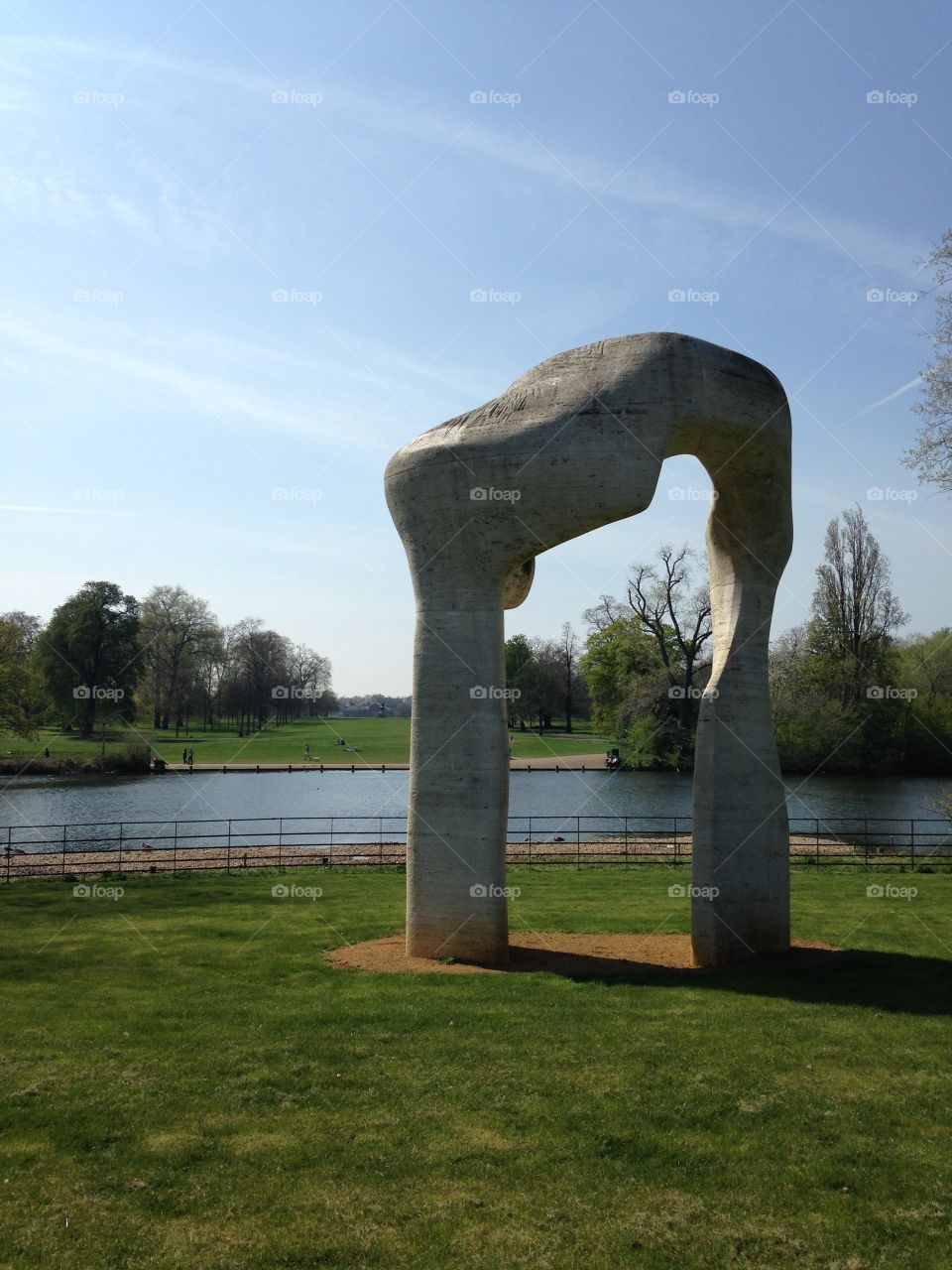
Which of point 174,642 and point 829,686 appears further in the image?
point 174,642

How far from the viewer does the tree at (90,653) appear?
57.7 metres

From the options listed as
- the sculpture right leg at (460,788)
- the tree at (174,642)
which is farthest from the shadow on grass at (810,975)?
the tree at (174,642)

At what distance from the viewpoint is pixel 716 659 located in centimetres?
1321

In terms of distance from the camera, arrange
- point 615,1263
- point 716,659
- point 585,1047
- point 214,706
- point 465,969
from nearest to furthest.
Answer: point 615,1263 → point 585,1047 → point 465,969 → point 716,659 → point 214,706

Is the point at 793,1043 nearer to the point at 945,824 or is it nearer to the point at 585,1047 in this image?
the point at 585,1047

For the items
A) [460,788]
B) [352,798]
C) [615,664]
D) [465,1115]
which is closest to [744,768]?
[460,788]

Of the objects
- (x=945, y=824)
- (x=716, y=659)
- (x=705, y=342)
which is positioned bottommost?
(x=945, y=824)

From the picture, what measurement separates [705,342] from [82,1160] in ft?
36.8

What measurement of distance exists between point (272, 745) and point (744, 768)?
69.7 metres

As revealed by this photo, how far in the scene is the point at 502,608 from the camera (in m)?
13.1

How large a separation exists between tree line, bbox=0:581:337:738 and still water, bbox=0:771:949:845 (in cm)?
461

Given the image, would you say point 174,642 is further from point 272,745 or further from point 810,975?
point 810,975

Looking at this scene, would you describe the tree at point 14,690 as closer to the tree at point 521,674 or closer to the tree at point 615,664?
the tree at point 615,664

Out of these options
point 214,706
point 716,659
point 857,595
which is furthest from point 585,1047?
Answer: point 214,706
